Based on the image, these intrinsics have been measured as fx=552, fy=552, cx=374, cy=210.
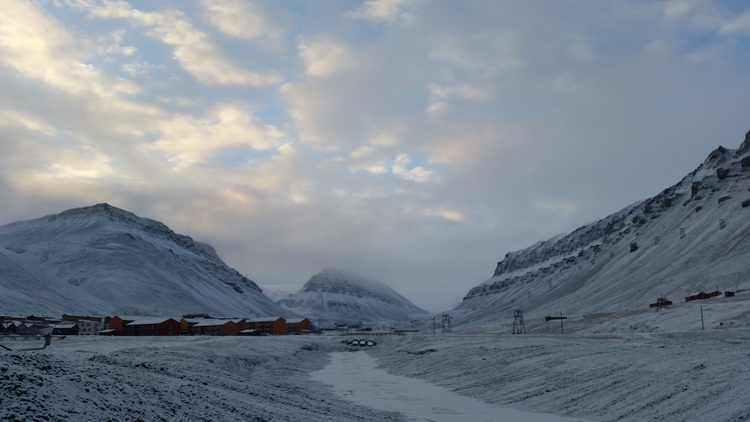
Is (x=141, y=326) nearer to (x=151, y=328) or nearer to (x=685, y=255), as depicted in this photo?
(x=151, y=328)

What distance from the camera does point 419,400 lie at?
3603 centimetres

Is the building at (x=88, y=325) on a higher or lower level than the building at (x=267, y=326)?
higher

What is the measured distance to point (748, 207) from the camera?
141125 millimetres

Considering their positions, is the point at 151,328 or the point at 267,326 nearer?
the point at 151,328

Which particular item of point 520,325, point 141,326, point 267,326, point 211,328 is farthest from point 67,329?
point 520,325

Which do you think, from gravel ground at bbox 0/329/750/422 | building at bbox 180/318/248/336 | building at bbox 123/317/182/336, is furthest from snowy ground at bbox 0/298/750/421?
building at bbox 180/318/248/336

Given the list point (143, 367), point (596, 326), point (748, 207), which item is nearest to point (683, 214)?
point (748, 207)

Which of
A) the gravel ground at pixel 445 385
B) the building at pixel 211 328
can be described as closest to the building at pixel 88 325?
the building at pixel 211 328

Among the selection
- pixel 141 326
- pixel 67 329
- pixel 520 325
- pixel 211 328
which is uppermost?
pixel 67 329

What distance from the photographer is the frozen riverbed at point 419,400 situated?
1149 inches

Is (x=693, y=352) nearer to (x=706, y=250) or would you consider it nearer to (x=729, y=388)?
(x=729, y=388)

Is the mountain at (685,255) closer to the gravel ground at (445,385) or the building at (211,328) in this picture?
the gravel ground at (445,385)

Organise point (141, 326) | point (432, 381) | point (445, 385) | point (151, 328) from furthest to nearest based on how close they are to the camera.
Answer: point (151, 328), point (141, 326), point (432, 381), point (445, 385)

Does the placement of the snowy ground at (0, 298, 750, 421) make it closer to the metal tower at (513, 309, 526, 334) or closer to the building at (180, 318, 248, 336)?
the metal tower at (513, 309, 526, 334)
